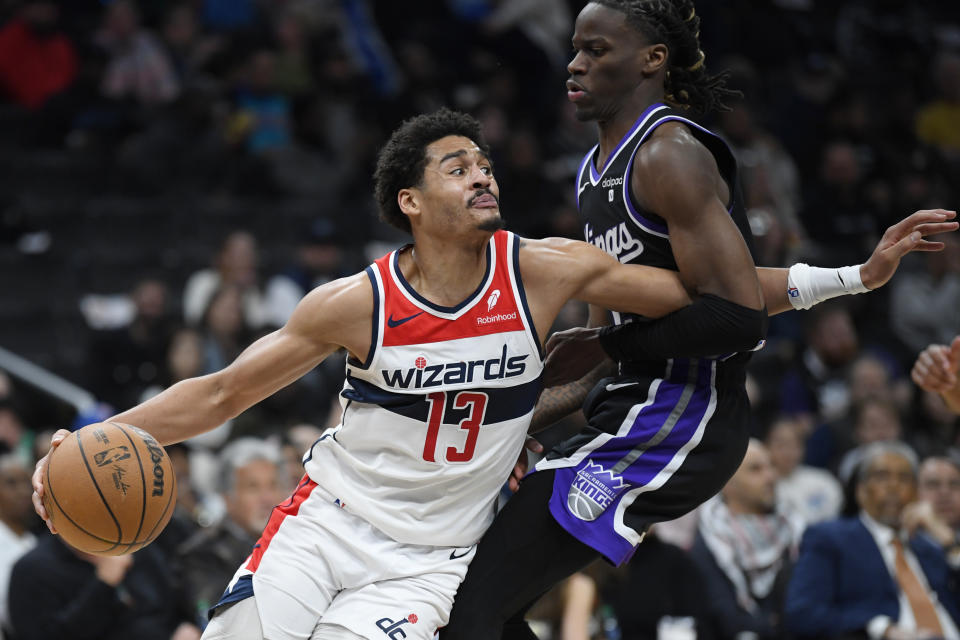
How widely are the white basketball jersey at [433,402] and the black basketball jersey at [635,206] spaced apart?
0.34 meters

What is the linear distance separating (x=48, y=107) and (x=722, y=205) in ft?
25.6

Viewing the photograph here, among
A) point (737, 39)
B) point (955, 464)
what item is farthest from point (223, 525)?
point (737, 39)

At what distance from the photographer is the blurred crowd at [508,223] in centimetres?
657

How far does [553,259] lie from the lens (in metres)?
3.90

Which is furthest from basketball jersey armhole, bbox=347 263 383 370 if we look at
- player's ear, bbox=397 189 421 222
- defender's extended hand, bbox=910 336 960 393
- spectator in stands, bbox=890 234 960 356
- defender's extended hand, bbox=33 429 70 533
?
spectator in stands, bbox=890 234 960 356

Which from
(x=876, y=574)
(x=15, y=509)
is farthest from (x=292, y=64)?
(x=876, y=574)

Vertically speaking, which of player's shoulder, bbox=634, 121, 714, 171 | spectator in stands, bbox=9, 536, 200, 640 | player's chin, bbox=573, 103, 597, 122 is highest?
player's chin, bbox=573, 103, 597, 122

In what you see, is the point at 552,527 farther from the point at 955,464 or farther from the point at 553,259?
the point at 955,464

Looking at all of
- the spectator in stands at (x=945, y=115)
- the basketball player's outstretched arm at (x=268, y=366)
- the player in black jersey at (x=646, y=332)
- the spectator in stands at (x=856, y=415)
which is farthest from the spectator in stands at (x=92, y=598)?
the spectator in stands at (x=945, y=115)

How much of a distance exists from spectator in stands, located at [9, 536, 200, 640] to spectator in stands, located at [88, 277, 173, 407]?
8.12ft

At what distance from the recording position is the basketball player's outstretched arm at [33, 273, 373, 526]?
12.4 ft

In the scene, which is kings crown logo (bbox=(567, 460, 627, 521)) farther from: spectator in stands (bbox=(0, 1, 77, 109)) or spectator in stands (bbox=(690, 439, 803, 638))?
spectator in stands (bbox=(0, 1, 77, 109))

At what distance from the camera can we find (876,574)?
6.57 metres

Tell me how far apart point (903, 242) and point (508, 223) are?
256 inches
